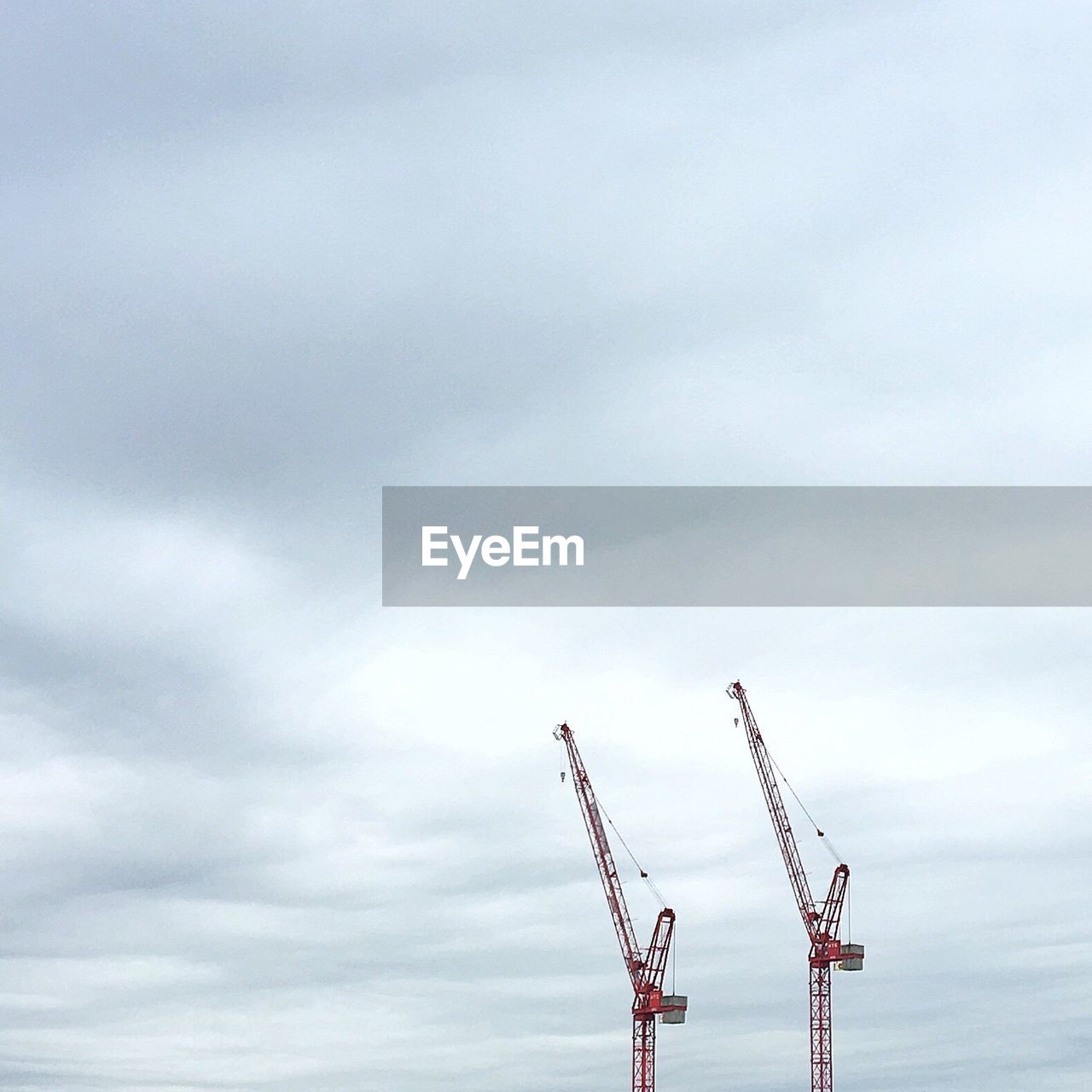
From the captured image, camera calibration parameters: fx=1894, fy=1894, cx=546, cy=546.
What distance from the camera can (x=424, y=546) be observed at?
15150 cm

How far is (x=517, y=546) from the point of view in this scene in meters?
152

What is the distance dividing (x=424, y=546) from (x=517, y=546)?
293 inches
